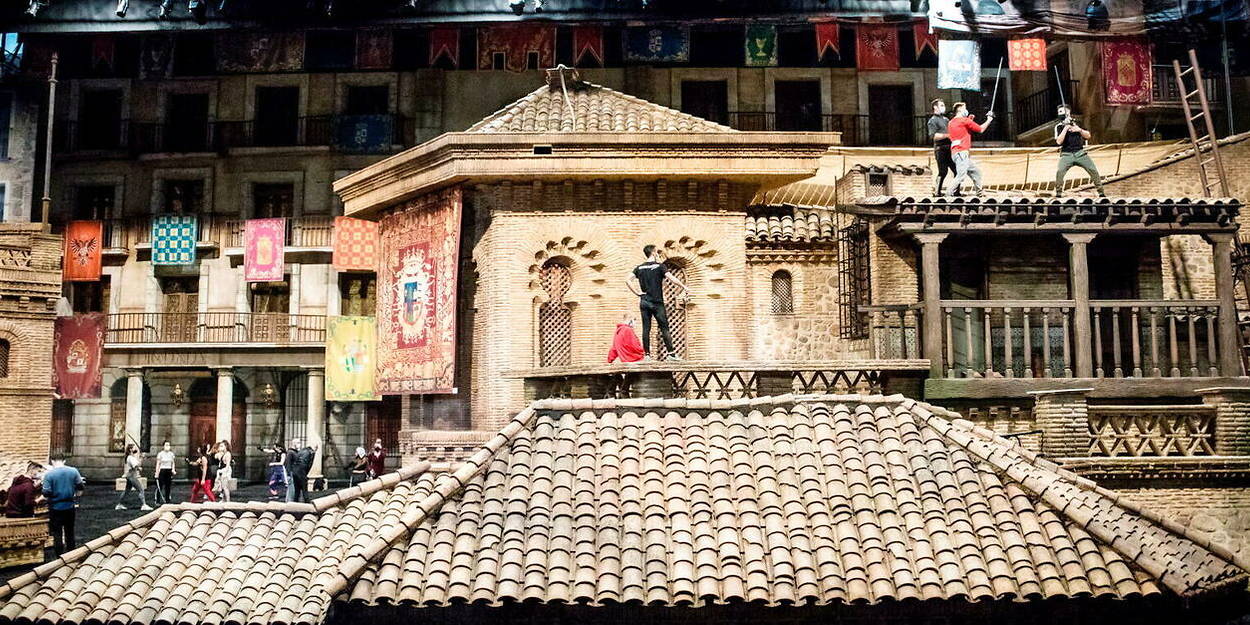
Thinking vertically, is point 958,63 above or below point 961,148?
above

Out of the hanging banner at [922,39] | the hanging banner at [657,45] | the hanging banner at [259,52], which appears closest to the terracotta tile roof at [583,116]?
the hanging banner at [657,45]

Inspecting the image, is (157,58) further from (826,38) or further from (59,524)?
(59,524)

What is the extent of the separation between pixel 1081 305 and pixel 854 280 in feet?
12.8

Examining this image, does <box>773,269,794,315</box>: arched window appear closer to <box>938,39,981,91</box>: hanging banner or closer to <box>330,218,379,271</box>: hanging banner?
<box>938,39,981,91</box>: hanging banner

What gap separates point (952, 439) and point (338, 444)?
28.8 m

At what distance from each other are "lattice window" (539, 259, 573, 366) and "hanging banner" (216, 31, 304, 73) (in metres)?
21.4

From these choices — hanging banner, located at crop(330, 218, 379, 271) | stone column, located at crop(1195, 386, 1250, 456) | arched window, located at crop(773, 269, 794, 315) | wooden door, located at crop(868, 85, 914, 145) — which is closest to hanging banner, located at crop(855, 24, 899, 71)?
wooden door, located at crop(868, 85, 914, 145)

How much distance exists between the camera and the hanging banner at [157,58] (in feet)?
130

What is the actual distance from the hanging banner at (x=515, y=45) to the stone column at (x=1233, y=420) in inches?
938

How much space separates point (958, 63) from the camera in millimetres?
31938

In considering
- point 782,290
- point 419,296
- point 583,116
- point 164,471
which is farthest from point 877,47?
point 164,471

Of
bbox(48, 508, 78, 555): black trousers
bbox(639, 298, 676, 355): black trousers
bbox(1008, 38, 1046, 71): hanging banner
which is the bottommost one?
bbox(48, 508, 78, 555): black trousers

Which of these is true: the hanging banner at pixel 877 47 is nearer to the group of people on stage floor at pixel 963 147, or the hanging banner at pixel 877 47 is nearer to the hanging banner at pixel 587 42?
the hanging banner at pixel 587 42

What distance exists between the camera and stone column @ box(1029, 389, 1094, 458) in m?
16.8
